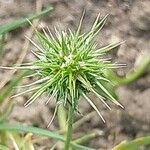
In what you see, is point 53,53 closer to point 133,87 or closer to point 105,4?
point 133,87

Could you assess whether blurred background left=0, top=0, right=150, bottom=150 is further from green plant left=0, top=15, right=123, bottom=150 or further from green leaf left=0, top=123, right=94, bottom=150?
green plant left=0, top=15, right=123, bottom=150

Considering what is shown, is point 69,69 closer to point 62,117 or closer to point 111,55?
point 62,117

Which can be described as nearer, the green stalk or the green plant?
the green plant

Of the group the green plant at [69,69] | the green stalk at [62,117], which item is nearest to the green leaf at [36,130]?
the green stalk at [62,117]

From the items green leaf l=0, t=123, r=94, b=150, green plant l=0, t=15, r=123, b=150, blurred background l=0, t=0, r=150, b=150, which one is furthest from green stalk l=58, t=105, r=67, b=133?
green plant l=0, t=15, r=123, b=150

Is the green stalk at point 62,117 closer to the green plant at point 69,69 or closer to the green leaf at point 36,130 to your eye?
the green leaf at point 36,130

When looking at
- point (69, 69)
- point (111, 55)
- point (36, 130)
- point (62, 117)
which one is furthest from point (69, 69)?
point (111, 55)

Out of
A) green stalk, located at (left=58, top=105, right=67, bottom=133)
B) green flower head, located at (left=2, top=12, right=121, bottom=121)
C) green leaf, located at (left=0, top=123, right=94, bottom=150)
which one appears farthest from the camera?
green stalk, located at (left=58, top=105, right=67, bottom=133)

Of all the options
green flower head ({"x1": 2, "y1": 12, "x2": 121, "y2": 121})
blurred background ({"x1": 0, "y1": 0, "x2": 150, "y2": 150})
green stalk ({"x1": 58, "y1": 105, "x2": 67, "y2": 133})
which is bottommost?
green flower head ({"x1": 2, "y1": 12, "x2": 121, "y2": 121})
